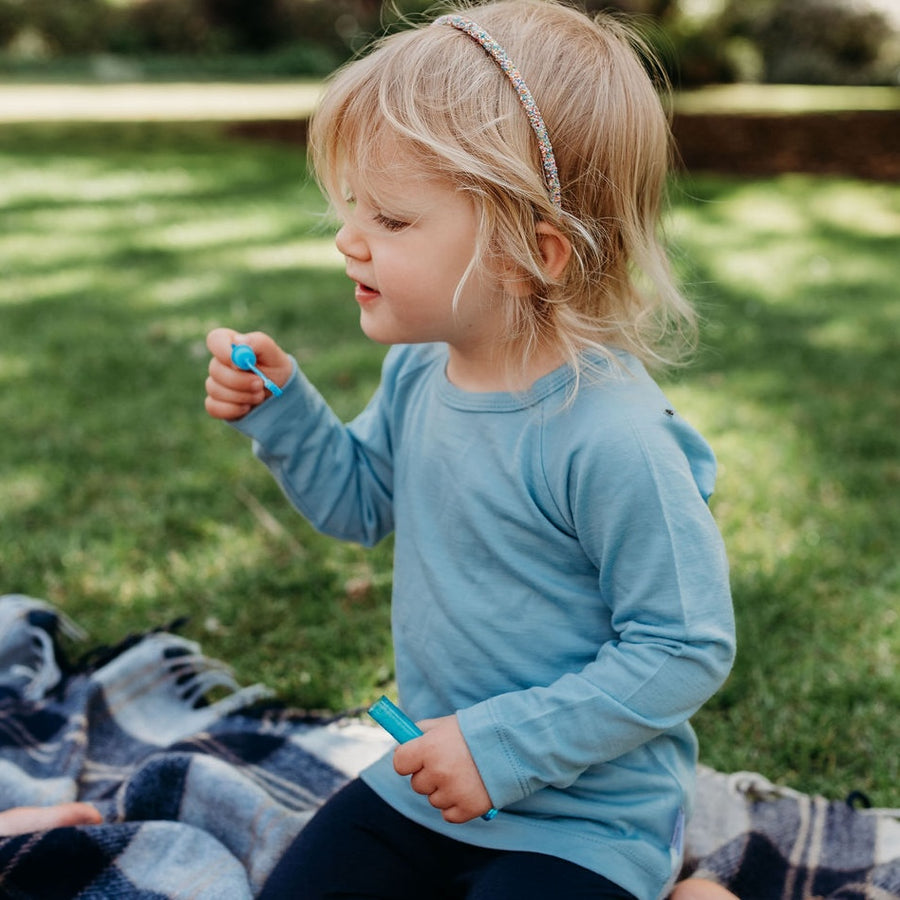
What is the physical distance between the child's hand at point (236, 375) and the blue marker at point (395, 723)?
0.52 metres

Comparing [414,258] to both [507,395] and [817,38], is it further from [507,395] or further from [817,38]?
[817,38]

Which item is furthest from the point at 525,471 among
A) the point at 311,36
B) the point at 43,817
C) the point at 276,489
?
the point at 311,36

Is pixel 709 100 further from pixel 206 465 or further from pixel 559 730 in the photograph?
pixel 559 730

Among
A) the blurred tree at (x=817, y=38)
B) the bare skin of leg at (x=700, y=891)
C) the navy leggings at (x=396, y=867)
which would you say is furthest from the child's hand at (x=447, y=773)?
the blurred tree at (x=817, y=38)

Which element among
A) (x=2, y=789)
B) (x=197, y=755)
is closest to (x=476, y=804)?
(x=197, y=755)

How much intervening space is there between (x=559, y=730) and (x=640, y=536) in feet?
0.84

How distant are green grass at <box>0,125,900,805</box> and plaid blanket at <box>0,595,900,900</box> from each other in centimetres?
12

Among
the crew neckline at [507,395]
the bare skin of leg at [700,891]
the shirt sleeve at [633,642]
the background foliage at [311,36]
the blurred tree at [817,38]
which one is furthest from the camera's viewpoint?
the background foliage at [311,36]

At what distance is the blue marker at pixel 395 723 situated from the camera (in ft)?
4.26

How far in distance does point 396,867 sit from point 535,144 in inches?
38.4

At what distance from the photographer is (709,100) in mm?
14867

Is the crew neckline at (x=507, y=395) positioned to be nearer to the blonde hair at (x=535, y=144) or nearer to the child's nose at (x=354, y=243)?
the blonde hair at (x=535, y=144)

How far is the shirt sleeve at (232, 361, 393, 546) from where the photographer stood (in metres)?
1.62

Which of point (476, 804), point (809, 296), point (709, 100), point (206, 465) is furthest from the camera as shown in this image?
point (709, 100)
